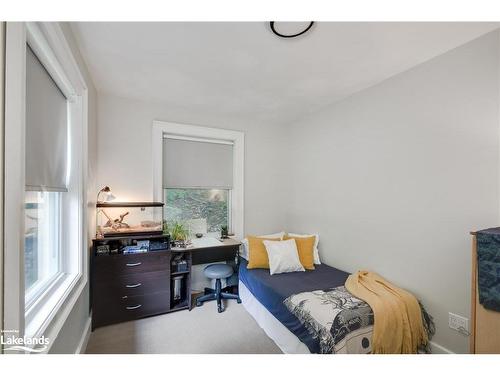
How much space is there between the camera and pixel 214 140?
329 cm

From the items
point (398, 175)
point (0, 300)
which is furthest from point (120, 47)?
point (398, 175)

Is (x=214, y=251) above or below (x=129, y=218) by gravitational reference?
below

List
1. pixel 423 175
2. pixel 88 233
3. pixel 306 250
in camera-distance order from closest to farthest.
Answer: pixel 423 175 < pixel 88 233 < pixel 306 250

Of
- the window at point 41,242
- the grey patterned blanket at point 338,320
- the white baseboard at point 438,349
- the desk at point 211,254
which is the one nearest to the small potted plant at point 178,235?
the desk at point 211,254

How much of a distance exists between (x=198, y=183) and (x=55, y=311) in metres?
2.08

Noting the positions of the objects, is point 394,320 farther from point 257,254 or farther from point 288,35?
point 288,35

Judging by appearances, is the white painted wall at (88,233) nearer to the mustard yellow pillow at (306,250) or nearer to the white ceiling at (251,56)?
the white ceiling at (251,56)

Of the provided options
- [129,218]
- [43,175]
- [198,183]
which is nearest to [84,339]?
[129,218]

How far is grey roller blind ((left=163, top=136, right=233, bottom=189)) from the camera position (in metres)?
3.03

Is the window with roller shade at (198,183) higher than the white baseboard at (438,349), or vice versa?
the window with roller shade at (198,183)

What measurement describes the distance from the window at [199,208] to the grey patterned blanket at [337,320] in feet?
5.62

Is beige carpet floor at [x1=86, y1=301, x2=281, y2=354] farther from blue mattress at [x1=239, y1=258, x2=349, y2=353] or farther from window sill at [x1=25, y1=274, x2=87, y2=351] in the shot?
window sill at [x1=25, y1=274, x2=87, y2=351]

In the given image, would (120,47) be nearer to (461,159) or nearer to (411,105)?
(411,105)

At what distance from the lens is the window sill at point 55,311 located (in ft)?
3.74
